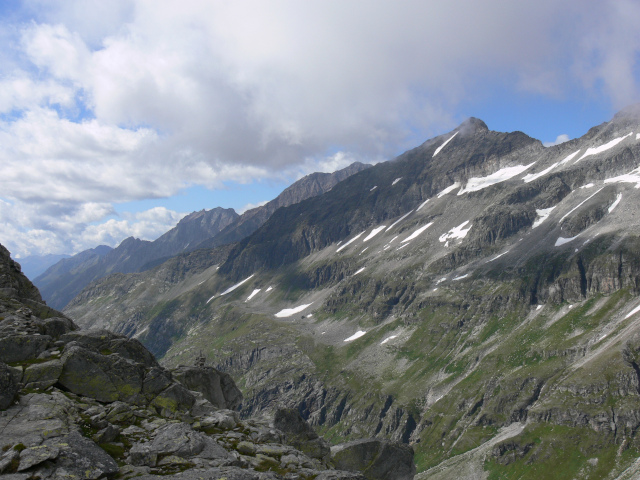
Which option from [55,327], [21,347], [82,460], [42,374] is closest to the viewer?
[82,460]

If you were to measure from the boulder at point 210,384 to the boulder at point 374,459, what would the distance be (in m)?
12.4

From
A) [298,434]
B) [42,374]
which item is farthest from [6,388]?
[298,434]

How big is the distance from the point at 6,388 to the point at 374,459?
25.8 m

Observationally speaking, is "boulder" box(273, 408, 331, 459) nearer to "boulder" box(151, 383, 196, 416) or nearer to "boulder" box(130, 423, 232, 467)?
"boulder" box(151, 383, 196, 416)

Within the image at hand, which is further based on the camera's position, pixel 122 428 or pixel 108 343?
pixel 108 343

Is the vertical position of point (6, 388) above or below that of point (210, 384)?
above

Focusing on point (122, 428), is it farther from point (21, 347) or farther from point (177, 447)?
point (21, 347)

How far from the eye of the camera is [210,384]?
3812cm

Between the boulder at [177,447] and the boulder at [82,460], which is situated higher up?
the boulder at [82,460]

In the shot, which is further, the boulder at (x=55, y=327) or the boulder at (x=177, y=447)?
the boulder at (x=55, y=327)

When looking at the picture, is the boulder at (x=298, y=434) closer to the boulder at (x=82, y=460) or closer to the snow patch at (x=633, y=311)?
the boulder at (x=82, y=460)

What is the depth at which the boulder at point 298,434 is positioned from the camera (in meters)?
29.3

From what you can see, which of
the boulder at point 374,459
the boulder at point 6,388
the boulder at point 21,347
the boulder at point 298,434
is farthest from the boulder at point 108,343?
the boulder at point 374,459

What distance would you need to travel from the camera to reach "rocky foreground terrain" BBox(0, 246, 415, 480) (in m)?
16.9
